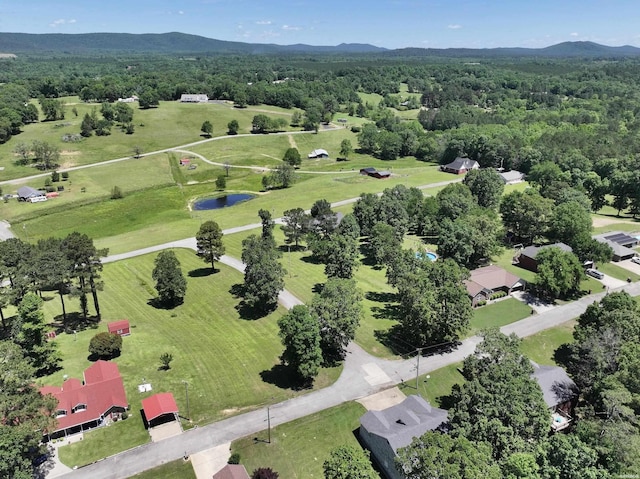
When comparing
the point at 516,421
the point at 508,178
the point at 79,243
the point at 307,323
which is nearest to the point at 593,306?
the point at 516,421

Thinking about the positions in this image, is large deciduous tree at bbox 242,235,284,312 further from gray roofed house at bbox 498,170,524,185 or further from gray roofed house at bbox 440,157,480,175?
gray roofed house at bbox 440,157,480,175

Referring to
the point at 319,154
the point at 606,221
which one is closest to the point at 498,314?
the point at 606,221

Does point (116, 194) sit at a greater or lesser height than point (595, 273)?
lesser

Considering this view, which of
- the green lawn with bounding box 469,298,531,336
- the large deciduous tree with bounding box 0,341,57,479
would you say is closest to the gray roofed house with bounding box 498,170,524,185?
the green lawn with bounding box 469,298,531,336

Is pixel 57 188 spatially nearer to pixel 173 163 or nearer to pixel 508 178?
pixel 173 163

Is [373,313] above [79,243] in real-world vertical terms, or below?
below

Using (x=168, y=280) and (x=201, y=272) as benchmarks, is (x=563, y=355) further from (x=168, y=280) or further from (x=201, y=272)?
(x=201, y=272)
